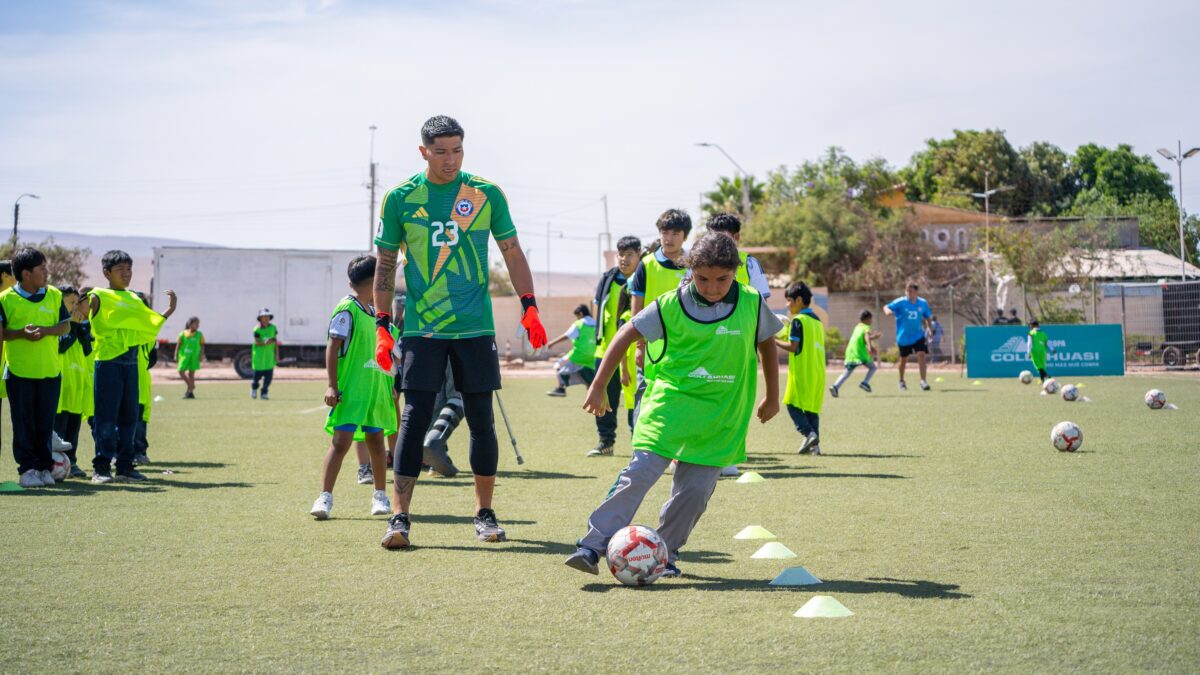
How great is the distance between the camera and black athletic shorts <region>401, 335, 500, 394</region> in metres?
6.80

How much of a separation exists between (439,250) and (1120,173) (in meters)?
81.9

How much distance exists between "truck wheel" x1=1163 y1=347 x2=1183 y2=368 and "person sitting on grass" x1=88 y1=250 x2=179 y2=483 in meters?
29.3

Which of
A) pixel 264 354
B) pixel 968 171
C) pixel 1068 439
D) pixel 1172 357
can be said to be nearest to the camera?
pixel 1068 439

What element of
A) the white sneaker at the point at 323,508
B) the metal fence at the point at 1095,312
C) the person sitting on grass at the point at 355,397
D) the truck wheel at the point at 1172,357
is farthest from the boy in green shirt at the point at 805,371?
the truck wheel at the point at 1172,357

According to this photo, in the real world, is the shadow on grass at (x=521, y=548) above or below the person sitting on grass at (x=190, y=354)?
below

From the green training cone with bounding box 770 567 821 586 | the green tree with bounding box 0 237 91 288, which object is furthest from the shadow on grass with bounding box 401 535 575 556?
the green tree with bounding box 0 237 91 288

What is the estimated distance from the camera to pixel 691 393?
579cm

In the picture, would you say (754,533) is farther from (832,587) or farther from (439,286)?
(439,286)

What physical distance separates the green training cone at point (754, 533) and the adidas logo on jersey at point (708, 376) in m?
1.43

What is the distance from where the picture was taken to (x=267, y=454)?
1293 cm

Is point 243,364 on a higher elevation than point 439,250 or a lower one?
lower

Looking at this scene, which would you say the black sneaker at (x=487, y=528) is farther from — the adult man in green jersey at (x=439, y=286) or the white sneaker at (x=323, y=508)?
the white sneaker at (x=323, y=508)

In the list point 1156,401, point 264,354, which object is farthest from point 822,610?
point 264,354

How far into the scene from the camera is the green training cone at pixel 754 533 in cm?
688
